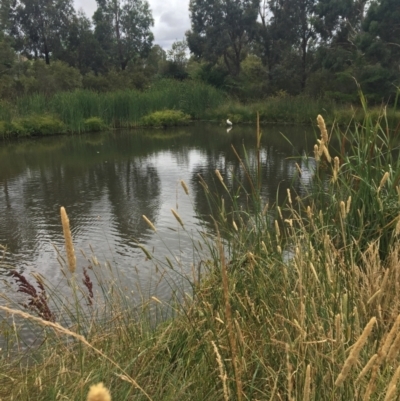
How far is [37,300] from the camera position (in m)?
1.74

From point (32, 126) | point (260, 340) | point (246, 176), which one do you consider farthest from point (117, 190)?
point (32, 126)

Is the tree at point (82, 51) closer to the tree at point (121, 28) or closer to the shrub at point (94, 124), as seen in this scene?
the tree at point (121, 28)

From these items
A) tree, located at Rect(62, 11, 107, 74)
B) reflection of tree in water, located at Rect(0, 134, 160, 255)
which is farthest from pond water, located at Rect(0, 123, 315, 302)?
tree, located at Rect(62, 11, 107, 74)

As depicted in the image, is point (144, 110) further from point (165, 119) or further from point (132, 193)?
point (132, 193)

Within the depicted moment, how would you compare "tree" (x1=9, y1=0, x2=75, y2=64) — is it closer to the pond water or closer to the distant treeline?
the distant treeline

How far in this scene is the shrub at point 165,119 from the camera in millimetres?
16578

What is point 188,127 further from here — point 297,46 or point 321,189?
point 321,189

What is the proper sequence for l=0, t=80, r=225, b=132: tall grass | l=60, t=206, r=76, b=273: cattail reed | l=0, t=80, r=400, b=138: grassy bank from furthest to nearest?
l=0, t=80, r=225, b=132: tall grass → l=0, t=80, r=400, b=138: grassy bank → l=60, t=206, r=76, b=273: cattail reed

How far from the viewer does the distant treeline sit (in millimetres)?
17203

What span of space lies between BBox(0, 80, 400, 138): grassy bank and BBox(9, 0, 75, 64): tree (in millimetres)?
11836

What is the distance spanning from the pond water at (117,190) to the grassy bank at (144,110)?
0.95 m

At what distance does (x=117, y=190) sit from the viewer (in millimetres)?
7047

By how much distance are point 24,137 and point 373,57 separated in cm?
1336

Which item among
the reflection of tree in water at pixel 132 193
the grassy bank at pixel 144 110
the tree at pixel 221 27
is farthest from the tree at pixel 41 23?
the reflection of tree in water at pixel 132 193
